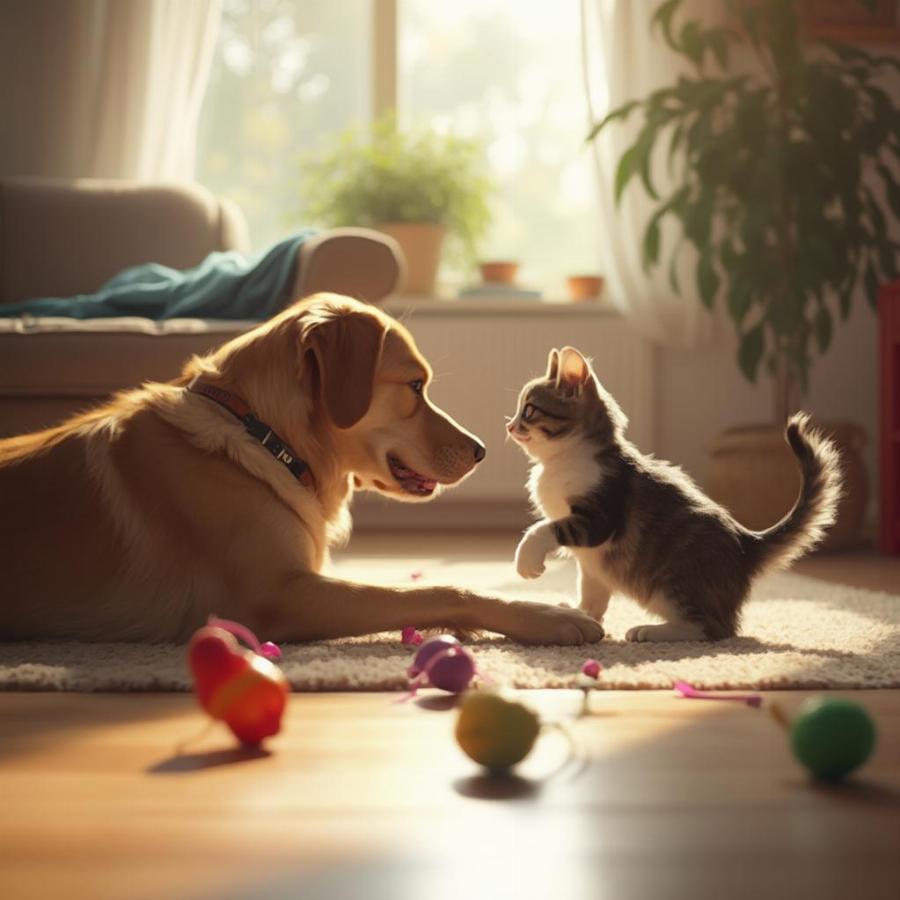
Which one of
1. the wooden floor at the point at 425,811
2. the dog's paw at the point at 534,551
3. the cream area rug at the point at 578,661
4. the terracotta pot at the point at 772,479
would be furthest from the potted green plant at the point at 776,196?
the wooden floor at the point at 425,811

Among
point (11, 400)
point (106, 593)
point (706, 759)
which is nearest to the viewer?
point (706, 759)

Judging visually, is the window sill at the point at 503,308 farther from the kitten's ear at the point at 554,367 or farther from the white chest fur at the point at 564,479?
the white chest fur at the point at 564,479

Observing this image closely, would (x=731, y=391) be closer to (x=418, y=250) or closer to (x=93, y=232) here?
(x=418, y=250)

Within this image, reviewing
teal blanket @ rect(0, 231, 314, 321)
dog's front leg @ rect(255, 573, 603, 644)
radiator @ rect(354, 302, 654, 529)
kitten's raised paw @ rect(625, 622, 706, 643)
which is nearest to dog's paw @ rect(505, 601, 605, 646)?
dog's front leg @ rect(255, 573, 603, 644)

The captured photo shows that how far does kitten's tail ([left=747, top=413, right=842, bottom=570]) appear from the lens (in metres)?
2.13

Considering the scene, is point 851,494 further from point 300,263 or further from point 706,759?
point 706,759

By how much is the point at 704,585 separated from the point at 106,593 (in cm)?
99

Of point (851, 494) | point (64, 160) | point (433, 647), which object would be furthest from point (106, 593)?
point (64, 160)

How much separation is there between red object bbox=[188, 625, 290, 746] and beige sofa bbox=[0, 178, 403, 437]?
1910 millimetres

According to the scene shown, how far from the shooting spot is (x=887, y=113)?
4.39 m

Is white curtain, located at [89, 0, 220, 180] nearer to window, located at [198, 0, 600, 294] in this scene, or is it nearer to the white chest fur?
window, located at [198, 0, 600, 294]

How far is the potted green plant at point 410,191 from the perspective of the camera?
5.14m

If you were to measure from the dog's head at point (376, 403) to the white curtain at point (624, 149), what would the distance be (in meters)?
2.87

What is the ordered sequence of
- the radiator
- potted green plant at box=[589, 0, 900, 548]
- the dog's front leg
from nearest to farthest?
the dog's front leg → potted green plant at box=[589, 0, 900, 548] → the radiator
